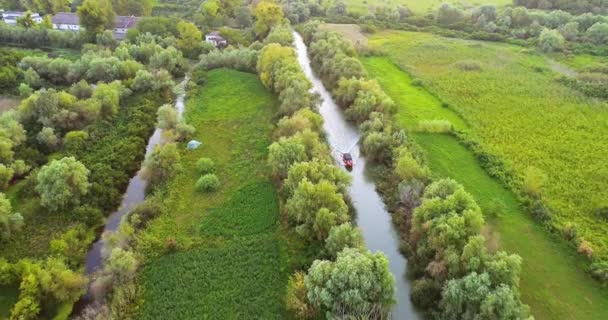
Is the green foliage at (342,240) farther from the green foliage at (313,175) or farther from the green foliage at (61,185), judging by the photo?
the green foliage at (61,185)

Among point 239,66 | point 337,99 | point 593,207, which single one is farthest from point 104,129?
point 593,207

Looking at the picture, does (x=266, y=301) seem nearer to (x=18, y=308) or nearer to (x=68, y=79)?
(x=18, y=308)

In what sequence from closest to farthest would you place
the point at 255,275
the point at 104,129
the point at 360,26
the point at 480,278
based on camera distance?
the point at 480,278 < the point at 255,275 < the point at 104,129 < the point at 360,26

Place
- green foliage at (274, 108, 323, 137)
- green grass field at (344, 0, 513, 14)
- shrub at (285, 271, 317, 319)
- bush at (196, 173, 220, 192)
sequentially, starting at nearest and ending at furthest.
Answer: shrub at (285, 271, 317, 319) < bush at (196, 173, 220, 192) < green foliage at (274, 108, 323, 137) < green grass field at (344, 0, 513, 14)

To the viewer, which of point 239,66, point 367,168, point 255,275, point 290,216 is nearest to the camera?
point 255,275

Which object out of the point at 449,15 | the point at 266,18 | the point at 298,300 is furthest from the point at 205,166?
the point at 449,15

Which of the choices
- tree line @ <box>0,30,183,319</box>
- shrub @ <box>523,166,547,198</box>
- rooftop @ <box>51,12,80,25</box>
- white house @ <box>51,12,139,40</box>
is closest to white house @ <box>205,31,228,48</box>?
tree line @ <box>0,30,183,319</box>

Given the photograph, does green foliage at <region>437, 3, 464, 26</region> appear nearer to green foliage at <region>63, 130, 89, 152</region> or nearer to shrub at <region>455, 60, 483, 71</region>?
shrub at <region>455, 60, 483, 71</region>
